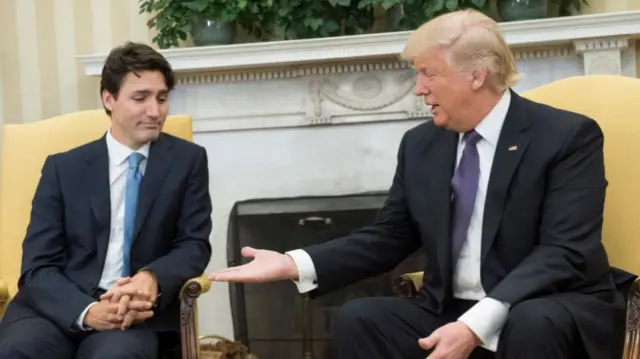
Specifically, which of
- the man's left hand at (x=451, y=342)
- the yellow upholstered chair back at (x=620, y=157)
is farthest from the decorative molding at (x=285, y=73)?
the man's left hand at (x=451, y=342)

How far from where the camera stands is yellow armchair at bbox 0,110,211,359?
2.42m

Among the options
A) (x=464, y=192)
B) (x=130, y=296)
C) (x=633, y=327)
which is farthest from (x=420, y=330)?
(x=130, y=296)

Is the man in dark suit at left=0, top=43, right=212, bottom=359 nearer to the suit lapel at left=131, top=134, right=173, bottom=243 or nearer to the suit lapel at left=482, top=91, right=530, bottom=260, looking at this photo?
the suit lapel at left=131, top=134, right=173, bottom=243

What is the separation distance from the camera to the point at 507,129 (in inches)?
69.7

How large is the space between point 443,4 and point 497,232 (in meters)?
1.32

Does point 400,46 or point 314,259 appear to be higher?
point 400,46

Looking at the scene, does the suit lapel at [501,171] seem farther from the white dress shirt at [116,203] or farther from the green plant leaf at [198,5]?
the green plant leaf at [198,5]

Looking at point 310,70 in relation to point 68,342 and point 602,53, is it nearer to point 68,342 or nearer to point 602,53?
point 602,53

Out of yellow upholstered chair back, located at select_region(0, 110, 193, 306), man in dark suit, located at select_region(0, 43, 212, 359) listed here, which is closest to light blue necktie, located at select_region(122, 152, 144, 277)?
man in dark suit, located at select_region(0, 43, 212, 359)

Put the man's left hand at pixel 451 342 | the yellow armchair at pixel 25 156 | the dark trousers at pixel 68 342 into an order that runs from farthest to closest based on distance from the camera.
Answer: the yellow armchair at pixel 25 156
the dark trousers at pixel 68 342
the man's left hand at pixel 451 342

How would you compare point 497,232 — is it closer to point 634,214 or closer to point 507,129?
point 507,129

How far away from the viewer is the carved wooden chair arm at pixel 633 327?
1.67 m

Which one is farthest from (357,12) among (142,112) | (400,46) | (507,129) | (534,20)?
(507,129)

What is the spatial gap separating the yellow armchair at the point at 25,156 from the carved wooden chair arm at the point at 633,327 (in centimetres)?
137
